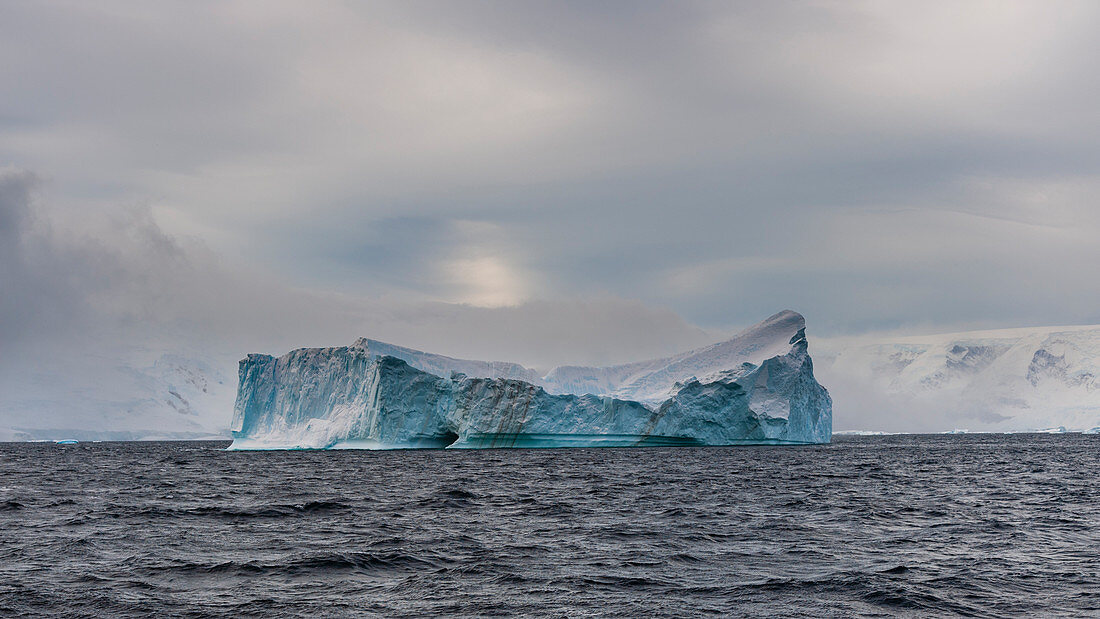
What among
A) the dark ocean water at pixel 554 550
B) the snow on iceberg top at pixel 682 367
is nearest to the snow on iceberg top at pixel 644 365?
the snow on iceberg top at pixel 682 367

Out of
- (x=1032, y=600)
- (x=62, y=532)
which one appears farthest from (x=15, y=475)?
(x=1032, y=600)

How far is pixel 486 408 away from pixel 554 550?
1564 inches

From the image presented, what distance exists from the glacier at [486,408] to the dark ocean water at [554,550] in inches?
1016

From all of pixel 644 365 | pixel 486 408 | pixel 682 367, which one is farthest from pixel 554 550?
pixel 644 365

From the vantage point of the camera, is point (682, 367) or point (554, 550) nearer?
point (554, 550)

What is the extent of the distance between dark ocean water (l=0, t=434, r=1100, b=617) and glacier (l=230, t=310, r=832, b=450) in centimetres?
2580

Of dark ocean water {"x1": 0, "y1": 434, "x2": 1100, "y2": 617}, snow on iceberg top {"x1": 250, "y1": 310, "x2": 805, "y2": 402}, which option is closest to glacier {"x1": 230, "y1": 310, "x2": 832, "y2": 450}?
snow on iceberg top {"x1": 250, "y1": 310, "x2": 805, "y2": 402}

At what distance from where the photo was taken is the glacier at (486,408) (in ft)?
173

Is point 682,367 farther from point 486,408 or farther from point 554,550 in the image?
point 554,550

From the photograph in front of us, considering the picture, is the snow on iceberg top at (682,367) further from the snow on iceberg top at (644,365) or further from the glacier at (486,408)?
the glacier at (486,408)

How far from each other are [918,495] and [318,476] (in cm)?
2037

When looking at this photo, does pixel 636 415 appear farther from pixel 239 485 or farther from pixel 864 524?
pixel 864 524

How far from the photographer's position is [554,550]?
45.0 feet

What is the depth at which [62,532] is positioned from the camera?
15.5 m
